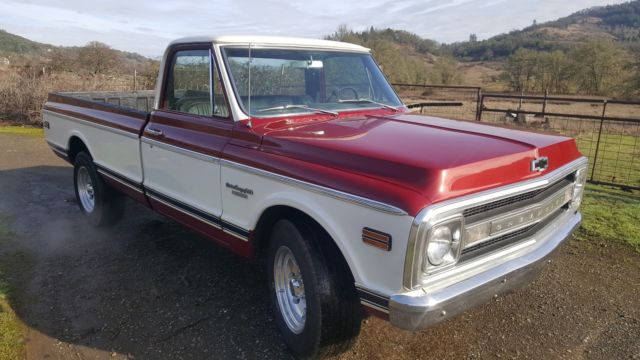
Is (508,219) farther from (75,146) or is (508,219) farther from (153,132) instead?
(75,146)

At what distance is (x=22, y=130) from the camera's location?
38.2ft

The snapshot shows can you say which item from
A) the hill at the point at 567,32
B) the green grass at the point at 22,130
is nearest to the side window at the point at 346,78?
the green grass at the point at 22,130

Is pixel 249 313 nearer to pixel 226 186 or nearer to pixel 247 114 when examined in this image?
pixel 226 186

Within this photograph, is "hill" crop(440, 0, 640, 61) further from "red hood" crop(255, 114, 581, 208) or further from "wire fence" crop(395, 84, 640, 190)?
"red hood" crop(255, 114, 581, 208)

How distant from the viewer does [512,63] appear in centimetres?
2986

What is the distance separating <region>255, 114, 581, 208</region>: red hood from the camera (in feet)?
7.59

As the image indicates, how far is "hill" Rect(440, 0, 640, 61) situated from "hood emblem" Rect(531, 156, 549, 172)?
7177 centimetres

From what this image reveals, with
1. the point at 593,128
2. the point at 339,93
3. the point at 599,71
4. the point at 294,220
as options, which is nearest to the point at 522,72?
the point at 599,71

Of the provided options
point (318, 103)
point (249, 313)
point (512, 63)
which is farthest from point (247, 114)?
point (512, 63)

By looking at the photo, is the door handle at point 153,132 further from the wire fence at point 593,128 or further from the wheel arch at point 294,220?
the wire fence at point 593,128

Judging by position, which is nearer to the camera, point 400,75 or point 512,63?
point 400,75

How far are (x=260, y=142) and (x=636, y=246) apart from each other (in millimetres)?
3970

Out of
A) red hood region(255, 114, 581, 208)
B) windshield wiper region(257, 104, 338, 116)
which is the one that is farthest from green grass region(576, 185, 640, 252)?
windshield wiper region(257, 104, 338, 116)

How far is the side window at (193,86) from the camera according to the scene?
3467mm
